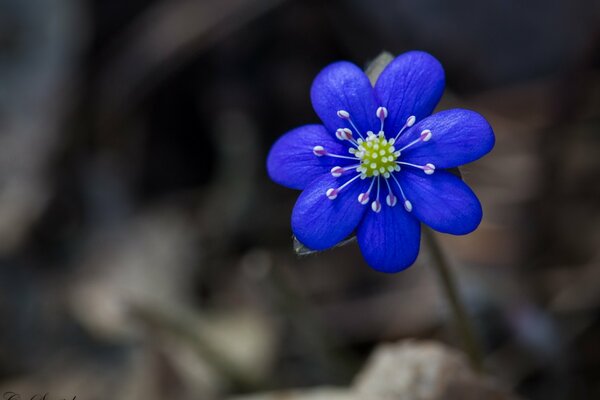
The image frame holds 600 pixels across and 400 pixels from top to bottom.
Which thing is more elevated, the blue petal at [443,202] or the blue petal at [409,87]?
the blue petal at [409,87]

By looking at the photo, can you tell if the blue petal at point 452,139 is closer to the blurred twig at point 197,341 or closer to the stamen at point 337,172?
the stamen at point 337,172

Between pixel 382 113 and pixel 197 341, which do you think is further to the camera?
pixel 197 341

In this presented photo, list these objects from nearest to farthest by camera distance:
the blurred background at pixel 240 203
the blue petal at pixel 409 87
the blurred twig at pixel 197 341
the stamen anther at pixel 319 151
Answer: the blue petal at pixel 409 87, the stamen anther at pixel 319 151, the blurred twig at pixel 197 341, the blurred background at pixel 240 203

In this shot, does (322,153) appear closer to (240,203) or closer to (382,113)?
(382,113)

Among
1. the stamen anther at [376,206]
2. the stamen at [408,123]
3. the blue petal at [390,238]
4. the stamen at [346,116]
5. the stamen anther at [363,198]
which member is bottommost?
the blue petal at [390,238]

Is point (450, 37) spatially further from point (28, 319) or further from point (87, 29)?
point (28, 319)

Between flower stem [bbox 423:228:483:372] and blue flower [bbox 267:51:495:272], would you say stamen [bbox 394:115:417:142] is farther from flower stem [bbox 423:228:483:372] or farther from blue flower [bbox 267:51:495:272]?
flower stem [bbox 423:228:483:372]

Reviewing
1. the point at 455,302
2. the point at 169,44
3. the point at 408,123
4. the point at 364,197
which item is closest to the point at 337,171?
the point at 364,197

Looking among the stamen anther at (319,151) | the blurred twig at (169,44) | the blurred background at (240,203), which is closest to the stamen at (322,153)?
the stamen anther at (319,151)
